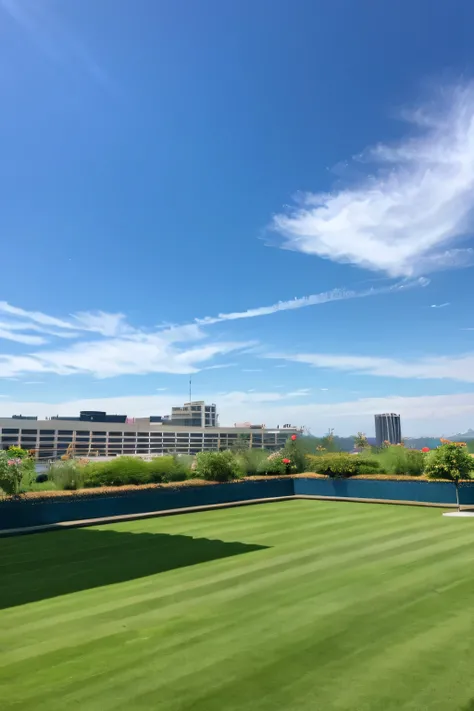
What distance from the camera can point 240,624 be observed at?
7258mm

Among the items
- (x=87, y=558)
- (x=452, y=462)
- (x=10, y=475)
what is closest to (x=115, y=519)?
(x=10, y=475)

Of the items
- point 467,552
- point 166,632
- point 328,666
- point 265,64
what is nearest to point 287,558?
point 467,552

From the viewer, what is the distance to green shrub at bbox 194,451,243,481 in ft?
82.9

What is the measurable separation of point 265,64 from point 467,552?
681 inches

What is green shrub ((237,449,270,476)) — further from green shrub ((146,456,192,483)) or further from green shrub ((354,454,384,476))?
green shrub ((354,454,384,476))

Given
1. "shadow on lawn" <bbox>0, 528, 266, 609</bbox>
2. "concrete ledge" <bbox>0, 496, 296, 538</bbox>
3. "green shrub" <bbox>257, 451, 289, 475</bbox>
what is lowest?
"shadow on lawn" <bbox>0, 528, 266, 609</bbox>

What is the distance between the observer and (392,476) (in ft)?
81.8

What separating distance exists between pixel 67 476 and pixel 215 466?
7307 millimetres

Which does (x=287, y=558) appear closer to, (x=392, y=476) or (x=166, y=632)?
(x=166, y=632)

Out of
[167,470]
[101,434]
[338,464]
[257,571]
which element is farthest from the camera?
[101,434]

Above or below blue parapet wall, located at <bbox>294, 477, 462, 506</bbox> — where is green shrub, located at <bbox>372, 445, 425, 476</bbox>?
above

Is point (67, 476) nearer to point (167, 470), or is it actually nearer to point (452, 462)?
point (167, 470)

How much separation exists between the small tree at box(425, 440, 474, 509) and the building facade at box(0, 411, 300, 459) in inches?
4658

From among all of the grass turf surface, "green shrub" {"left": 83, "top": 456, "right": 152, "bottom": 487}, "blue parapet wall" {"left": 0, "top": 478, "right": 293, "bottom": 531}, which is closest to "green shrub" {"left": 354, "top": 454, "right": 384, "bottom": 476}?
"blue parapet wall" {"left": 0, "top": 478, "right": 293, "bottom": 531}
